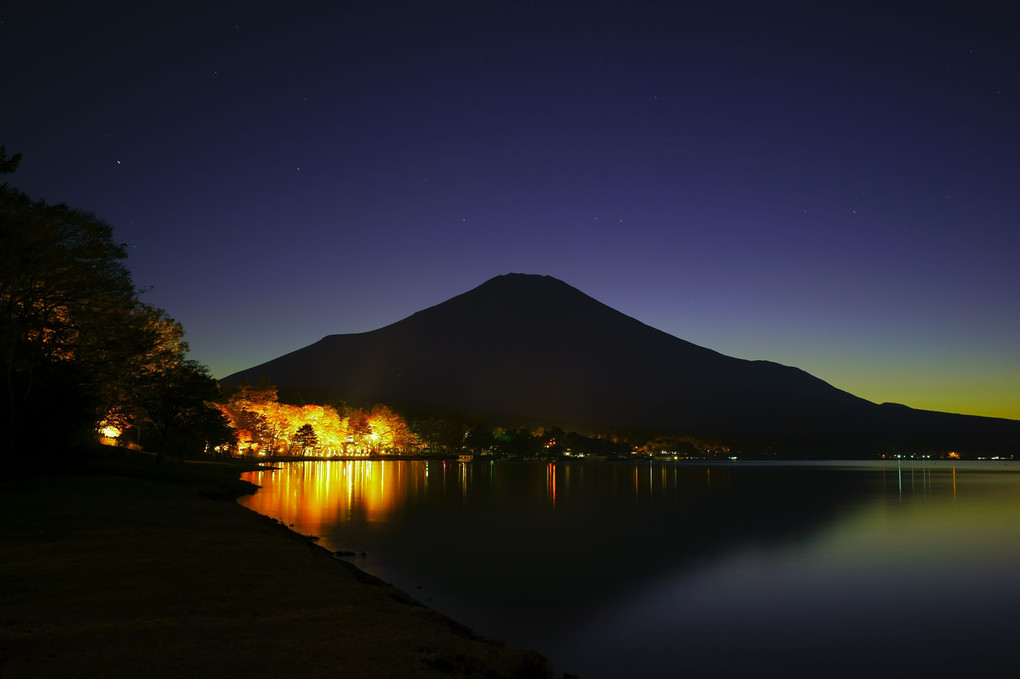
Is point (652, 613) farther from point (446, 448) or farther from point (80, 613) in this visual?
point (446, 448)

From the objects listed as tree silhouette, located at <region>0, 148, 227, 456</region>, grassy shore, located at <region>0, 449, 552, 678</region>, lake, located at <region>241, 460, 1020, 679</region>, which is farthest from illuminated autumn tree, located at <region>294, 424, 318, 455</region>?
grassy shore, located at <region>0, 449, 552, 678</region>

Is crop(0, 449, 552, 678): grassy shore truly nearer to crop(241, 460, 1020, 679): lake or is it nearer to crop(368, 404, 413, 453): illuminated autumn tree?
crop(241, 460, 1020, 679): lake

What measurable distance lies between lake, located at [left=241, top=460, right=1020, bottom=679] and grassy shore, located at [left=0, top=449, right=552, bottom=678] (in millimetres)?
2817

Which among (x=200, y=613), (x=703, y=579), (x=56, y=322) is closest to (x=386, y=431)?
(x=56, y=322)

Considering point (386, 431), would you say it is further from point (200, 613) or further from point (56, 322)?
point (200, 613)

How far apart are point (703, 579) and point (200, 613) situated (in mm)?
14408

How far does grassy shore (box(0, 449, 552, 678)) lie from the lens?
25.0ft

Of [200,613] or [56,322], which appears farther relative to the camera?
[56,322]

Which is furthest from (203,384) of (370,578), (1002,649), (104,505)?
(1002,649)

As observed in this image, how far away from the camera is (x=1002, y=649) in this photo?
13578 millimetres

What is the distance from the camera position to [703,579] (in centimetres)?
2005

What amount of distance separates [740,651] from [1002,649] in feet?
16.7

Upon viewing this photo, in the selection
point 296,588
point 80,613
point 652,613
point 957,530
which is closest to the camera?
point 80,613

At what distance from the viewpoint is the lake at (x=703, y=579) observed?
42.7 feet
